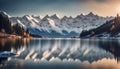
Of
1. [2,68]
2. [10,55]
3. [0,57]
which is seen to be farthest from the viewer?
[10,55]

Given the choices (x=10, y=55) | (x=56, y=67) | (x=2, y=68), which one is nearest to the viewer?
(x=2, y=68)

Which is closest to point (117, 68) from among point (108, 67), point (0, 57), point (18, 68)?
point (108, 67)

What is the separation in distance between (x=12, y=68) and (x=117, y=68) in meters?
23.5

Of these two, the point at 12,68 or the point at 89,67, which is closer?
the point at 12,68

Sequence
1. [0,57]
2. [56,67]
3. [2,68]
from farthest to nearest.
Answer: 1. [0,57]
2. [56,67]
3. [2,68]

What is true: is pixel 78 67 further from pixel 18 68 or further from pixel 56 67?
pixel 18 68

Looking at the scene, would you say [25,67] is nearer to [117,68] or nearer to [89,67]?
[89,67]

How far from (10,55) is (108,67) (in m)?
36.1

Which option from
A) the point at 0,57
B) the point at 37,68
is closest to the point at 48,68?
the point at 37,68

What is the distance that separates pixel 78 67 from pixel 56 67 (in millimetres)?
5234

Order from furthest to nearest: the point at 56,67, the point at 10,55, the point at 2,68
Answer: the point at 10,55 → the point at 56,67 → the point at 2,68

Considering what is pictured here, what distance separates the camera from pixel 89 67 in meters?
66.5

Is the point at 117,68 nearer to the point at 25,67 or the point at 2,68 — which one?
the point at 25,67

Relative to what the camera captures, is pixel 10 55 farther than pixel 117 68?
Yes
